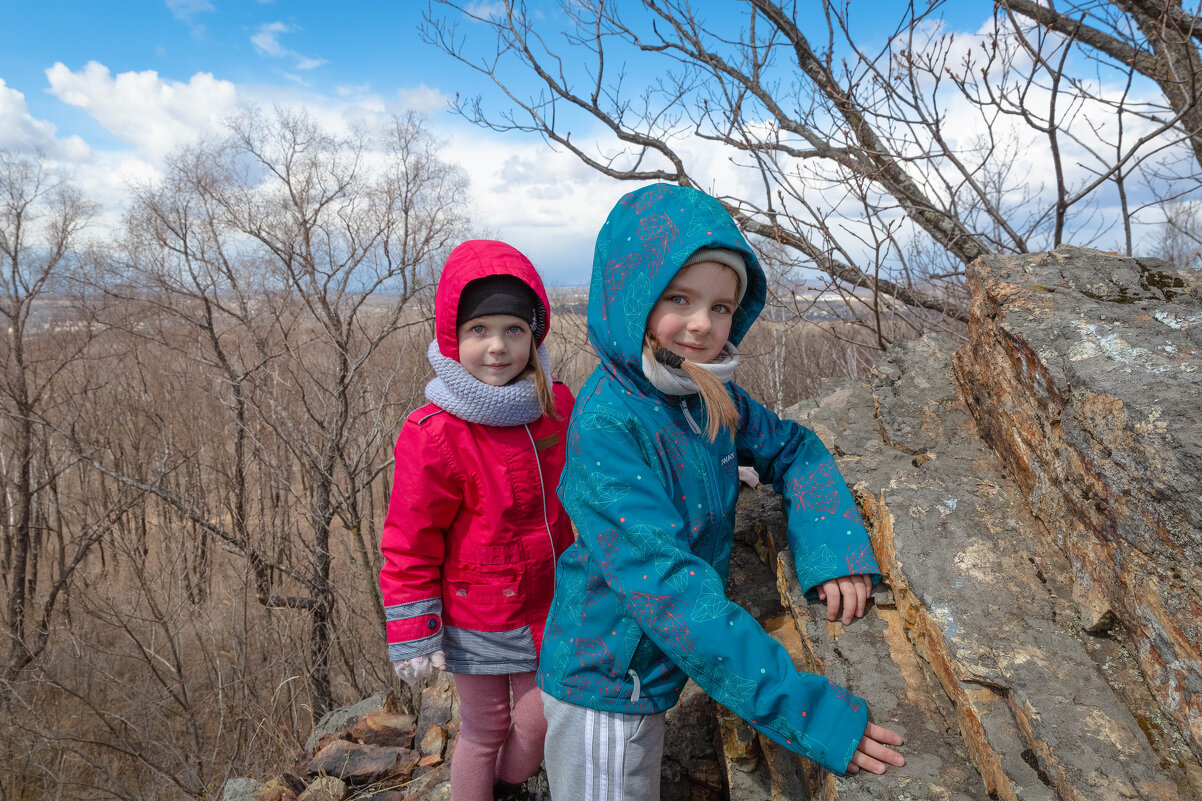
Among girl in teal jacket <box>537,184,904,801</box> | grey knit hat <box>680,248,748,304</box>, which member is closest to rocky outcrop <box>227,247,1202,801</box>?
girl in teal jacket <box>537,184,904,801</box>

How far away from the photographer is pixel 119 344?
12.9 metres

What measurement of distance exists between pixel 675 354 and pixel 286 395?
952cm

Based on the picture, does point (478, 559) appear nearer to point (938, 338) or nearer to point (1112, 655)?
point (1112, 655)

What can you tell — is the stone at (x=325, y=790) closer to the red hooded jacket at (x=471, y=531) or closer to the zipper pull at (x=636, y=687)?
the red hooded jacket at (x=471, y=531)

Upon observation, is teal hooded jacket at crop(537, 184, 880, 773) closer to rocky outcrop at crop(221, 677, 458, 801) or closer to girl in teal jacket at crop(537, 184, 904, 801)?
girl in teal jacket at crop(537, 184, 904, 801)

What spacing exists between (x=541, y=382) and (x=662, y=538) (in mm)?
833

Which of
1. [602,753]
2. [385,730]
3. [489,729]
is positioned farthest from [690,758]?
[385,730]

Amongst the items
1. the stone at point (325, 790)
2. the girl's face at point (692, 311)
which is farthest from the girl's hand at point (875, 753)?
the stone at point (325, 790)

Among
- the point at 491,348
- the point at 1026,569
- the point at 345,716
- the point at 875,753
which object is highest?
the point at 491,348

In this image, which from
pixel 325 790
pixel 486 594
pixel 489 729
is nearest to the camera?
pixel 486 594

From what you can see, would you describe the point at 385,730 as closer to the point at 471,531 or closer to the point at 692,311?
the point at 471,531

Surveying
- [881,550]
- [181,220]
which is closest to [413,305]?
[181,220]

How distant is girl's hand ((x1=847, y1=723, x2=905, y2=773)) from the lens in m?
1.41

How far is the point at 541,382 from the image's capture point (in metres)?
2.19
